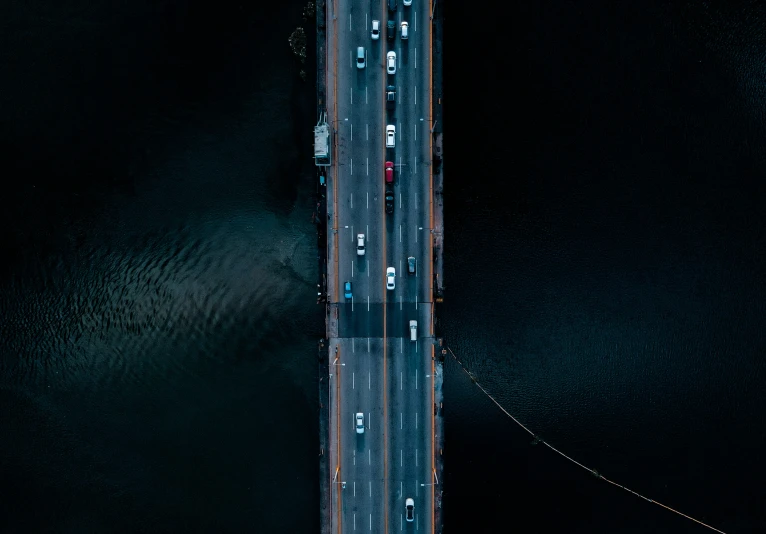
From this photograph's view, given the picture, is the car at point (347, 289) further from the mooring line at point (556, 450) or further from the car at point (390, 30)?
the car at point (390, 30)

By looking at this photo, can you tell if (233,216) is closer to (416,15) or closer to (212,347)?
(212,347)

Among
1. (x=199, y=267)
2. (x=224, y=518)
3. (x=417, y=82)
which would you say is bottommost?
(x=224, y=518)

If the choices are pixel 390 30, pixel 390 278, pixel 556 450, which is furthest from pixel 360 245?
pixel 556 450

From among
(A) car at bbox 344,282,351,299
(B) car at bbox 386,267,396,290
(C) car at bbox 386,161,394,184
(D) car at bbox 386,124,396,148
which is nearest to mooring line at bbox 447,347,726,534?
(B) car at bbox 386,267,396,290

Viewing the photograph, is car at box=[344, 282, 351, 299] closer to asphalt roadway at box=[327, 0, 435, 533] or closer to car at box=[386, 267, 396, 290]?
asphalt roadway at box=[327, 0, 435, 533]

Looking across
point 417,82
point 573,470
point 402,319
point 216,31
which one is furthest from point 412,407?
point 216,31

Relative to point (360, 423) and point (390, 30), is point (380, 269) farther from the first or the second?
point (390, 30)

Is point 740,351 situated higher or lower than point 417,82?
lower
